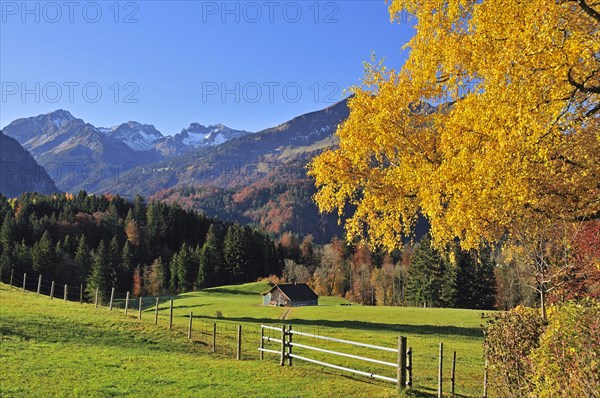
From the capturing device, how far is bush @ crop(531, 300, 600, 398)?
7.21 meters

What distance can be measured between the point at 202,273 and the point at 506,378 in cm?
12026

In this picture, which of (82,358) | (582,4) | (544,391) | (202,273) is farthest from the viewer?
(202,273)

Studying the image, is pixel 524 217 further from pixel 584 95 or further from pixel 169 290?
pixel 169 290

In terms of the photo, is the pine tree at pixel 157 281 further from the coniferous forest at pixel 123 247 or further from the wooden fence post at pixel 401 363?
the wooden fence post at pixel 401 363

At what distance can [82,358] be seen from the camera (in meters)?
22.1

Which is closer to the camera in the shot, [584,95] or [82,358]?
[584,95]

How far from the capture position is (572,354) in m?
7.61

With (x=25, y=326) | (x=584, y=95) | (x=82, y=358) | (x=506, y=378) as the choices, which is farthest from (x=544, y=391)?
(x=25, y=326)

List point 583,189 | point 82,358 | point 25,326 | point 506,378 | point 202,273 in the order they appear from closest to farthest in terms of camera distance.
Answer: point 506,378, point 583,189, point 82,358, point 25,326, point 202,273

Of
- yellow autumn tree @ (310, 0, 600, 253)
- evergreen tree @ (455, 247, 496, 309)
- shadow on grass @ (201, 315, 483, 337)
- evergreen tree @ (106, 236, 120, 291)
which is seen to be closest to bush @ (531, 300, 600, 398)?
yellow autumn tree @ (310, 0, 600, 253)

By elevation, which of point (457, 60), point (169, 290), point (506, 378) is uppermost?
point (457, 60)

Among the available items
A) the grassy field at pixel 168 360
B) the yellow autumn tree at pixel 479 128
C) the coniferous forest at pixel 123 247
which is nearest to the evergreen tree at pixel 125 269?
the coniferous forest at pixel 123 247

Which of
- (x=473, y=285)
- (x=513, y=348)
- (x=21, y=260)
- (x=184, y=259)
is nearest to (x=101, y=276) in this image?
(x=21, y=260)

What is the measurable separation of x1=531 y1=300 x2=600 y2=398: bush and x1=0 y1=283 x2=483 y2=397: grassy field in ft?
31.0
